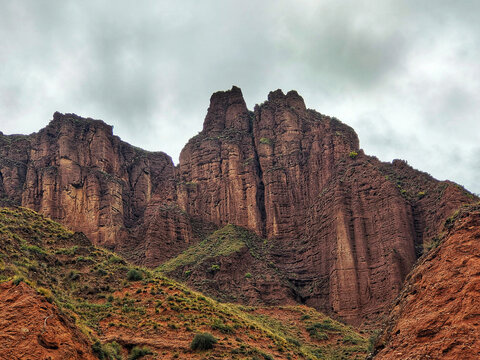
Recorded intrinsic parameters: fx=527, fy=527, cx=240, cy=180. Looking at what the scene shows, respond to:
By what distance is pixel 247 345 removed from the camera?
45.8 m

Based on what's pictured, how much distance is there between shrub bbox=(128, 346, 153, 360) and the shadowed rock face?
132ft

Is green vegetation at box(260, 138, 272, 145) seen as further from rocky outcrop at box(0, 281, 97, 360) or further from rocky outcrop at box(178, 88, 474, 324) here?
rocky outcrop at box(0, 281, 97, 360)

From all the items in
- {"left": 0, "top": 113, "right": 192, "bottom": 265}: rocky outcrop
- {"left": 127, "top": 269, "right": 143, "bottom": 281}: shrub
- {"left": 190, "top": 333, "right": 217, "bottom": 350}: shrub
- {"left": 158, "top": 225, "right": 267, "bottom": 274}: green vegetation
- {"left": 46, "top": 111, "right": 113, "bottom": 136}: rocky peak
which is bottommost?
{"left": 190, "top": 333, "right": 217, "bottom": 350}: shrub

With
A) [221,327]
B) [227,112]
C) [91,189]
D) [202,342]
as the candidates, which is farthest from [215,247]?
[202,342]

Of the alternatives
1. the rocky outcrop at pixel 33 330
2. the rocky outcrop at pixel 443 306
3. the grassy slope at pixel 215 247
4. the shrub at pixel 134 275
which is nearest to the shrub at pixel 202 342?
the shrub at pixel 134 275

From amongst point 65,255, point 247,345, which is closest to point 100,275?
point 65,255

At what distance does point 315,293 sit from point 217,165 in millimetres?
38834

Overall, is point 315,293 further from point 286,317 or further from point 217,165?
point 217,165

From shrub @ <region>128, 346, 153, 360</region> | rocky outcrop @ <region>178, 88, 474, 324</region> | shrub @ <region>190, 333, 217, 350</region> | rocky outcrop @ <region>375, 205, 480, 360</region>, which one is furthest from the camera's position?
rocky outcrop @ <region>178, 88, 474, 324</region>

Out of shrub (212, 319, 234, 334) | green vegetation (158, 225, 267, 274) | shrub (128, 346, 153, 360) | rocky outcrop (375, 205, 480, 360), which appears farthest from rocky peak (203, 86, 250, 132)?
rocky outcrop (375, 205, 480, 360)

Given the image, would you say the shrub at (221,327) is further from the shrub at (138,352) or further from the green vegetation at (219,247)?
the green vegetation at (219,247)

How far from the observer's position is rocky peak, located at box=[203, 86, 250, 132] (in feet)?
389

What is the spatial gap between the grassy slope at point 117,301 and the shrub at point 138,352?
1.38ft

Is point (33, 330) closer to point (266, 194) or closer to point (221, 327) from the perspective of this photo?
point (221, 327)
